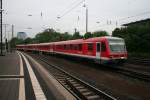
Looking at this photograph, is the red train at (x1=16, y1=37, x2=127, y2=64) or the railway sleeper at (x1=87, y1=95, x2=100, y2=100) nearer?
the railway sleeper at (x1=87, y1=95, x2=100, y2=100)

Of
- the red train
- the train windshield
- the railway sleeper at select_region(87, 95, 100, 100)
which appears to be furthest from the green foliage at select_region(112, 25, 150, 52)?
the railway sleeper at select_region(87, 95, 100, 100)

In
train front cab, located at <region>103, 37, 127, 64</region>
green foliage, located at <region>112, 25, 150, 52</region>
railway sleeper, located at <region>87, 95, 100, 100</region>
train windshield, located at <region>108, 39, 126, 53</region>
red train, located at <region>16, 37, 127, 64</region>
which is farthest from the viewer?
green foliage, located at <region>112, 25, 150, 52</region>

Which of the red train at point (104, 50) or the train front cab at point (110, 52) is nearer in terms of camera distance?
the train front cab at point (110, 52)

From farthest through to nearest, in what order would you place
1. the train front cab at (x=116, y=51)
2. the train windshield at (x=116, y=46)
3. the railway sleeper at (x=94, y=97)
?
1. the train windshield at (x=116, y=46)
2. the train front cab at (x=116, y=51)
3. the railway sleeper at (x=94, y=97)

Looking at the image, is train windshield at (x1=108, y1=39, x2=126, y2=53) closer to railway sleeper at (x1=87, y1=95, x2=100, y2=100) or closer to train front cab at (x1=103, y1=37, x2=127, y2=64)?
train front cab at (x1=103, y1=37, x2=127, y2=64)

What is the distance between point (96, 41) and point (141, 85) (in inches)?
387

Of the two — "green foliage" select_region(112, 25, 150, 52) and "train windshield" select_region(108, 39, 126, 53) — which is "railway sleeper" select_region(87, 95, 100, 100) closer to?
"train windshield" select_region(108, 39, 126, 53)

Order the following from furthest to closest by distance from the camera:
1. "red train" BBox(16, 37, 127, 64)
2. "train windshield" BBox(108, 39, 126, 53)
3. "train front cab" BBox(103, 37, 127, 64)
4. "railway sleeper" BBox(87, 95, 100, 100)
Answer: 1. "train windshield" BBox(108, 39, 126, 53)
2. "red train" BBox(16, 37, 127, 64)
3. "train front cab" BBox(103, 37, 127, 64)
4. "railway sleeper" BBox(87, 95, 100, 100)

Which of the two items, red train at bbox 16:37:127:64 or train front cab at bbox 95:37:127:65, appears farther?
red train at bbox 16:37:127:64

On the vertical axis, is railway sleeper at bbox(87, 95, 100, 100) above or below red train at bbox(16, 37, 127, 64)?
below

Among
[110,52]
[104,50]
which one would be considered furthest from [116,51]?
[104,50]

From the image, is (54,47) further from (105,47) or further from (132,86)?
(132,86)

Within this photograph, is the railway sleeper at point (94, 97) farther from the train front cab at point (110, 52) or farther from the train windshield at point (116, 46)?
the train windshield at point (116, 46)

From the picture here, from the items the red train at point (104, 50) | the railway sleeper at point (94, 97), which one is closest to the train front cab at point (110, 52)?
the red train at point (104, 50)
